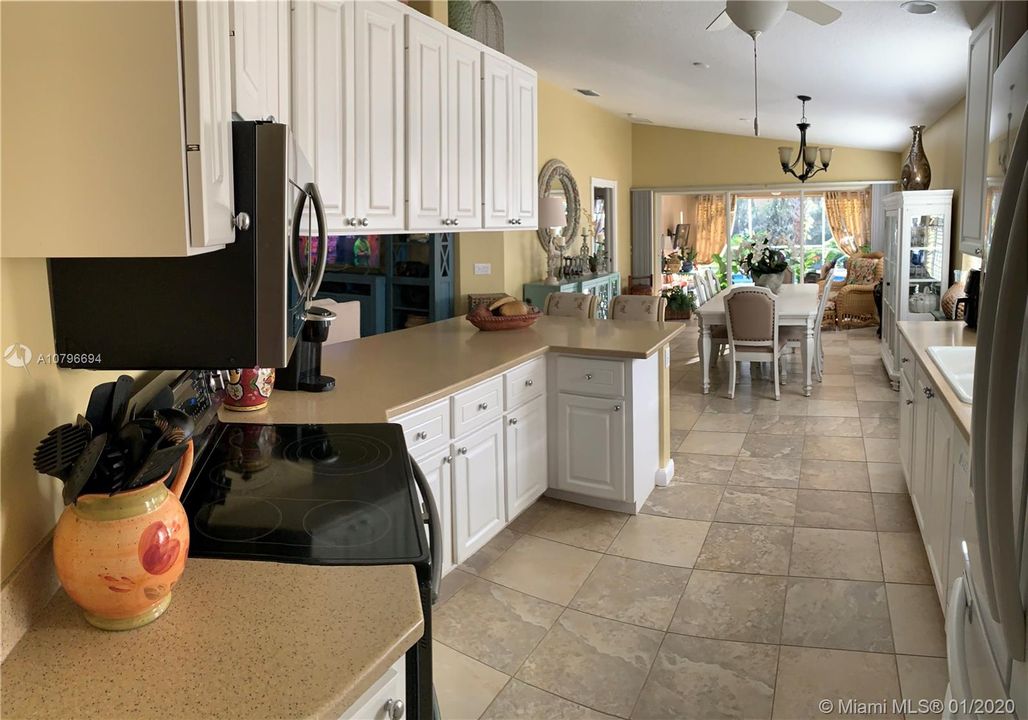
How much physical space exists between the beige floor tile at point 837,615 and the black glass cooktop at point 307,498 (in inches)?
65.0

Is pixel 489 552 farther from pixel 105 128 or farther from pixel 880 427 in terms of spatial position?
pixel 880 427

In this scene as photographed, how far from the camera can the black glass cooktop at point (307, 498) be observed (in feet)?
4.62

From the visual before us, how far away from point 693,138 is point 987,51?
25.9 ft

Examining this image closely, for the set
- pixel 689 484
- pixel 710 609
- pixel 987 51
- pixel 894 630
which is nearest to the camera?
pixel 894 630

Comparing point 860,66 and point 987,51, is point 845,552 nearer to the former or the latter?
point 987,51

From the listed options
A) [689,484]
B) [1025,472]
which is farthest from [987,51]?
[1025,472]

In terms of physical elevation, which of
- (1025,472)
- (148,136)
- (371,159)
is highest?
(371,159)

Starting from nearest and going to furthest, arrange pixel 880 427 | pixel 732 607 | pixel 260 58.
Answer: pixel 260 58
pixel 732 607
pixel 880 427

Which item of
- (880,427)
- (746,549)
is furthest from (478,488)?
(880,427)

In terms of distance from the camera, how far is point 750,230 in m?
11.5

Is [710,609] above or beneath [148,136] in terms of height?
beneath

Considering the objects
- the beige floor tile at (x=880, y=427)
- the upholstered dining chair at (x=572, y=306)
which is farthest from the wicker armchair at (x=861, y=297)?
the upholstered dining chair at (x=572, y=306)

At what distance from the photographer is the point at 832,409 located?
5.95 metres

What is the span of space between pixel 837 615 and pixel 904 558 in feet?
2.20
